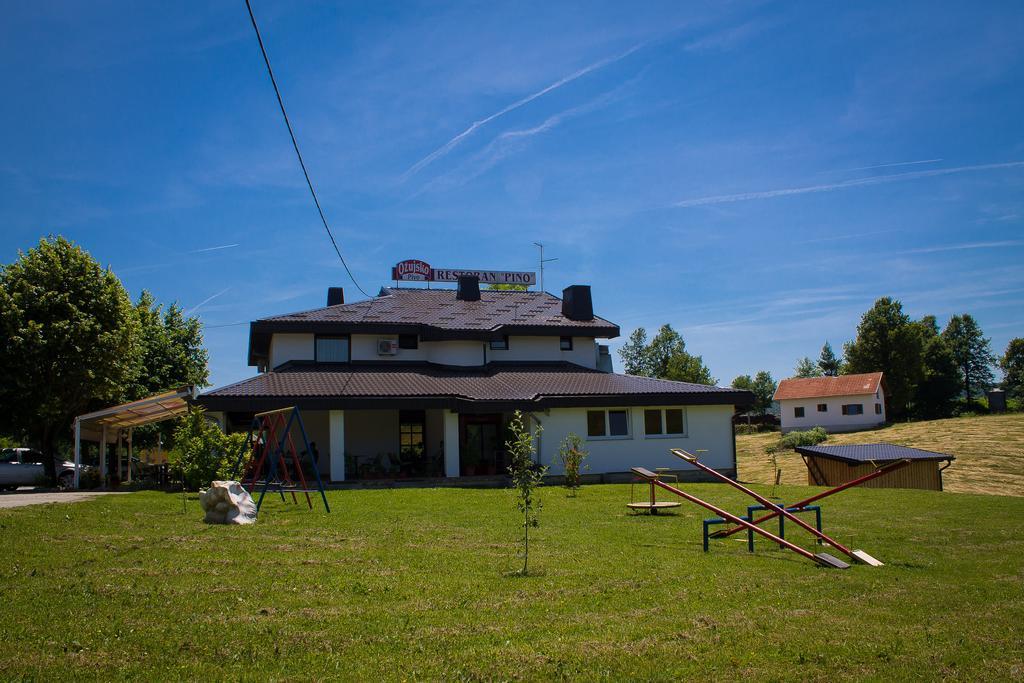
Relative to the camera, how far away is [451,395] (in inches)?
989

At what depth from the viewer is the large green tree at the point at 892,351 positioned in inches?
2746

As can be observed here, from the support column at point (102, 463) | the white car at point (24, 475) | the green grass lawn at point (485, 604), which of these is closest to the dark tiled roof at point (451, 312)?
the support column at point (102, 463)

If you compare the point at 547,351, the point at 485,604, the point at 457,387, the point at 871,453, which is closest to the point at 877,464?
the point at 871,453

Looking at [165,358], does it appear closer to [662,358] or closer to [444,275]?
[444,275]

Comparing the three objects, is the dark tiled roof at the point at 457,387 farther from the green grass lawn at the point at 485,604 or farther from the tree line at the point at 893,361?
the tree line at the point at 893,361

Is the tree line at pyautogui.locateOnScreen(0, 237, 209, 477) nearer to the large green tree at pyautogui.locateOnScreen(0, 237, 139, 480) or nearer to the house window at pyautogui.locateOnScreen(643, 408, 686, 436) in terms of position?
the large green tree at pyautogui.locateOnScreen(0, 237, 139, 480)

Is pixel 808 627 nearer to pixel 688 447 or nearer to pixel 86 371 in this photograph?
pixel 688 447

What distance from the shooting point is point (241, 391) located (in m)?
23.6

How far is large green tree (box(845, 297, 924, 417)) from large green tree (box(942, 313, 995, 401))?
27349mm

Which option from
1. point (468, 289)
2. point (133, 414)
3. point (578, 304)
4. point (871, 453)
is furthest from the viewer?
point (468, 289)

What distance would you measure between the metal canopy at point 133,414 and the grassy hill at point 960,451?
23554mm

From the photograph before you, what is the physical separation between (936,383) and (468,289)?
5916 centimetres

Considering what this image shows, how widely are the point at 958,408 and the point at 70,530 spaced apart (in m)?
79.9

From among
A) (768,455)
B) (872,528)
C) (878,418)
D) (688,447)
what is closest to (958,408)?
(878,418)
